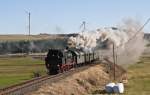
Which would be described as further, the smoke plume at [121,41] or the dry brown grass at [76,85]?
the smoke plume at [121,41]

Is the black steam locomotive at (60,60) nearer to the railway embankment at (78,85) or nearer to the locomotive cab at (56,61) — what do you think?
the locomotive cab at (56,61)

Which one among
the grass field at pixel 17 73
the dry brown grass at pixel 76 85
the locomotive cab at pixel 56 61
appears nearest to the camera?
the dry brown grass at pixel 76 85

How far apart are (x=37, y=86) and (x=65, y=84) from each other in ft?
20.0

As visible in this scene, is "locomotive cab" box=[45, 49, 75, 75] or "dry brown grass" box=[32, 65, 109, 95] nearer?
"dry brown grass" box=[32, 65, 109, 95]

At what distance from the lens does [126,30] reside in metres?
106

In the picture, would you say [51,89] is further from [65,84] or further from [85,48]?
[85,48]

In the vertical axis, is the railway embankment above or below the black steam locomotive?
below

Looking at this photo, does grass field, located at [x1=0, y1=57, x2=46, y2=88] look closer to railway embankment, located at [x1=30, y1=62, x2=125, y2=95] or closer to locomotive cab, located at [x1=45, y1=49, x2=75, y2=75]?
locomotive cab, located at [x1=45, y1=49, x2=75, y2=75]

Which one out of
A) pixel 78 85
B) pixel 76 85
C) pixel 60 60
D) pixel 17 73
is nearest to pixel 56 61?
pixel 60 60

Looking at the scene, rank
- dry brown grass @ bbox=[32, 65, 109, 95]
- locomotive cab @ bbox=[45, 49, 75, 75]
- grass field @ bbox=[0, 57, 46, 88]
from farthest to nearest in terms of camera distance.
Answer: grass field @ bbox=[0, 57, 46, 88], locomotive cab @ bbox=[45, 49, 75, 75], dry brown grass @ bbox=[32, 65, 109, 95]

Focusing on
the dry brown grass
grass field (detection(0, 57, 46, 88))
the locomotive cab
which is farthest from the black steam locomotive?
grass field (detection(0, 57, 46, 88))

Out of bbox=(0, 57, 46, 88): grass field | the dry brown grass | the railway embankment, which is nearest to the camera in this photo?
the dry brown grass

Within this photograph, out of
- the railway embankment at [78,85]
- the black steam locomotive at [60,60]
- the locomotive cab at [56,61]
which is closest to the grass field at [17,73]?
the locomotive cab at [56,61]

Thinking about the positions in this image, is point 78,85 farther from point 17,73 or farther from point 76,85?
point 17,73
